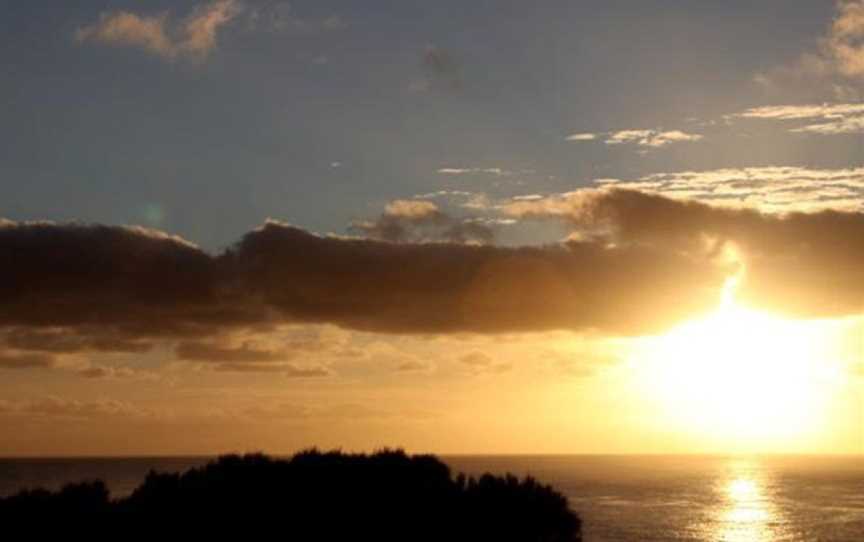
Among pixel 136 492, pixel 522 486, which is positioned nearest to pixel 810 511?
pixel 522 486

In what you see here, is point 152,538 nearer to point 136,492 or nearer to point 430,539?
point 136,492

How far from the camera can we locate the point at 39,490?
74.4 m

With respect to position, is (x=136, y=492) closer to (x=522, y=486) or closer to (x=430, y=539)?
(x=430, y=539)

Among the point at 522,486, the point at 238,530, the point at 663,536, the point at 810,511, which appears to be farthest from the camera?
the point at 810,511

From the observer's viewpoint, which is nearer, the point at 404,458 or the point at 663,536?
the point at 404,458

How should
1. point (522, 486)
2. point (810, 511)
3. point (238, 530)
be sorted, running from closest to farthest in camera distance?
point (238, 530), point (522, 486), point (810, 511)

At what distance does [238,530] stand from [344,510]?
6284mm

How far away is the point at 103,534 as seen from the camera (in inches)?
2635

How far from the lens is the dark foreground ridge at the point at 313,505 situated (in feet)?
217

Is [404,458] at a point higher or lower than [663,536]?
higher

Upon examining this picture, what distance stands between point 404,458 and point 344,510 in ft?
22.7

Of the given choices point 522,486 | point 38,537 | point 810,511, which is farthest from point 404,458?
point 810,511

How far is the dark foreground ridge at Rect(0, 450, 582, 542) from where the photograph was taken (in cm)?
6600

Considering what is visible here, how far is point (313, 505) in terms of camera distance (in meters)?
67.4
